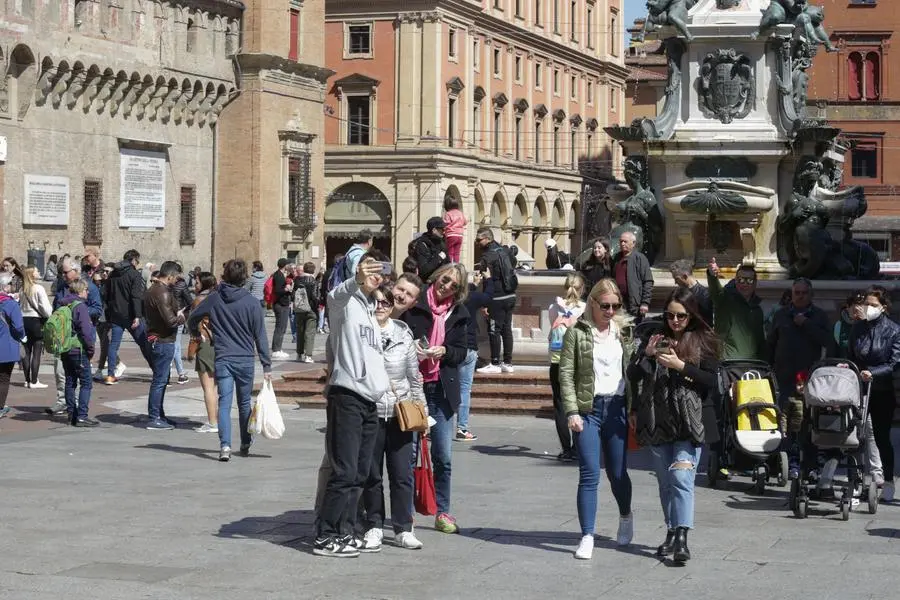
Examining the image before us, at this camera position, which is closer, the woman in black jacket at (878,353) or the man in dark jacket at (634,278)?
the woman in black jacket at (878,353)

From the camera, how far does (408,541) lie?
10.1m

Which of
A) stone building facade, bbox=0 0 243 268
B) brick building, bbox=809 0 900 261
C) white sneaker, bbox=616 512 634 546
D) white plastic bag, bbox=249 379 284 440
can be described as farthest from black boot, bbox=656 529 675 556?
brick building, bbox=809 0 900 261

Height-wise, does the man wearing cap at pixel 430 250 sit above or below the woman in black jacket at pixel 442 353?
above

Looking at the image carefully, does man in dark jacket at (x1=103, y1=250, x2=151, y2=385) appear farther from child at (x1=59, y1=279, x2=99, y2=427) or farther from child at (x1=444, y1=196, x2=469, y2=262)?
child at (x1=444, y1=196, x2=469, y2=262)

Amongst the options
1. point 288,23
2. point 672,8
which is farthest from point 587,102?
point 672,8

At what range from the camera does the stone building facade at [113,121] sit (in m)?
46.4

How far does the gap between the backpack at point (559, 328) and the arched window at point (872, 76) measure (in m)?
56.9

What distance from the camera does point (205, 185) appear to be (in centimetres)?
5612

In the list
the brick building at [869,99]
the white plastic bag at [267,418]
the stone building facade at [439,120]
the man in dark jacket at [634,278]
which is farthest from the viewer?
the stone building facade at [439,120]

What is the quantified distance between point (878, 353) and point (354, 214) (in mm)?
60702

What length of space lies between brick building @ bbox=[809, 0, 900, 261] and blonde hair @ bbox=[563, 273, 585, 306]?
178ft

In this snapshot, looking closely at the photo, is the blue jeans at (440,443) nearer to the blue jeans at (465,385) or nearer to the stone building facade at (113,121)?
the blue jeans at (465,385)

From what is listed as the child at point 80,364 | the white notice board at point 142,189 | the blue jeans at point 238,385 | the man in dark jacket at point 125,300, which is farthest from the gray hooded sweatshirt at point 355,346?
the white notice board at point 142,189

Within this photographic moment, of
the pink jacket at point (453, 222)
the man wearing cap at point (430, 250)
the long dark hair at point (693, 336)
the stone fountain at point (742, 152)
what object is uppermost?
the stone fountain at point (742, 152)
